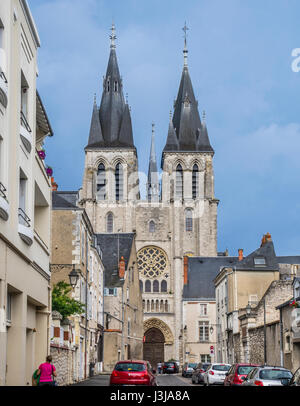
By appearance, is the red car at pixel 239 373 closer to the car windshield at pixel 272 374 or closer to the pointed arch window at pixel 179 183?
the car windshield at pixel 272 374

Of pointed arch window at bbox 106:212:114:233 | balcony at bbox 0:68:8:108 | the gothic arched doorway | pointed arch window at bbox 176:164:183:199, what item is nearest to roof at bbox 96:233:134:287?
pointed arch window at bbox 106:212:114:233

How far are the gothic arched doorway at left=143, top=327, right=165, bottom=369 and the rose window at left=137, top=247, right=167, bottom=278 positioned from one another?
22.6ft

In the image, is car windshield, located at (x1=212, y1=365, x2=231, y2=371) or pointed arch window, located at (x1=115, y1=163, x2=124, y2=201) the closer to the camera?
car windshield, located at (x1=212, y1=365, x2=231, y2=371)

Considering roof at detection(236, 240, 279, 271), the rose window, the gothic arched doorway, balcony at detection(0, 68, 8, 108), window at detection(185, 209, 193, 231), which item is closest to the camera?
balcony at detection(0, 68, 8, 108)

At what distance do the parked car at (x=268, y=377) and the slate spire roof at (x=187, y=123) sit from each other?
7753cm

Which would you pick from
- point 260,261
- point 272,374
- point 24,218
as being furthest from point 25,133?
point 260,261

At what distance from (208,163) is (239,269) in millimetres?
45629

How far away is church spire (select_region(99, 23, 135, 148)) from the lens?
315ft

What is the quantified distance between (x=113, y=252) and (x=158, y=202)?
27.8m

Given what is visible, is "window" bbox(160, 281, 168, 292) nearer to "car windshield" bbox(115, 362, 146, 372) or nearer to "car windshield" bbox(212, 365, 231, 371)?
"car windshield" bbox(212, 365, 231, 371)

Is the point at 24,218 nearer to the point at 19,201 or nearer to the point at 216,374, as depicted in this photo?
the point at 19,201

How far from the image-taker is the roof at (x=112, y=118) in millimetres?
96000

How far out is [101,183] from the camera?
311ft

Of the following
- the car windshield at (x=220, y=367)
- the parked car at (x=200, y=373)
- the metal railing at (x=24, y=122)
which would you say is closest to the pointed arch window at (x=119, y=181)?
the parked car at (x=200, y=373)
